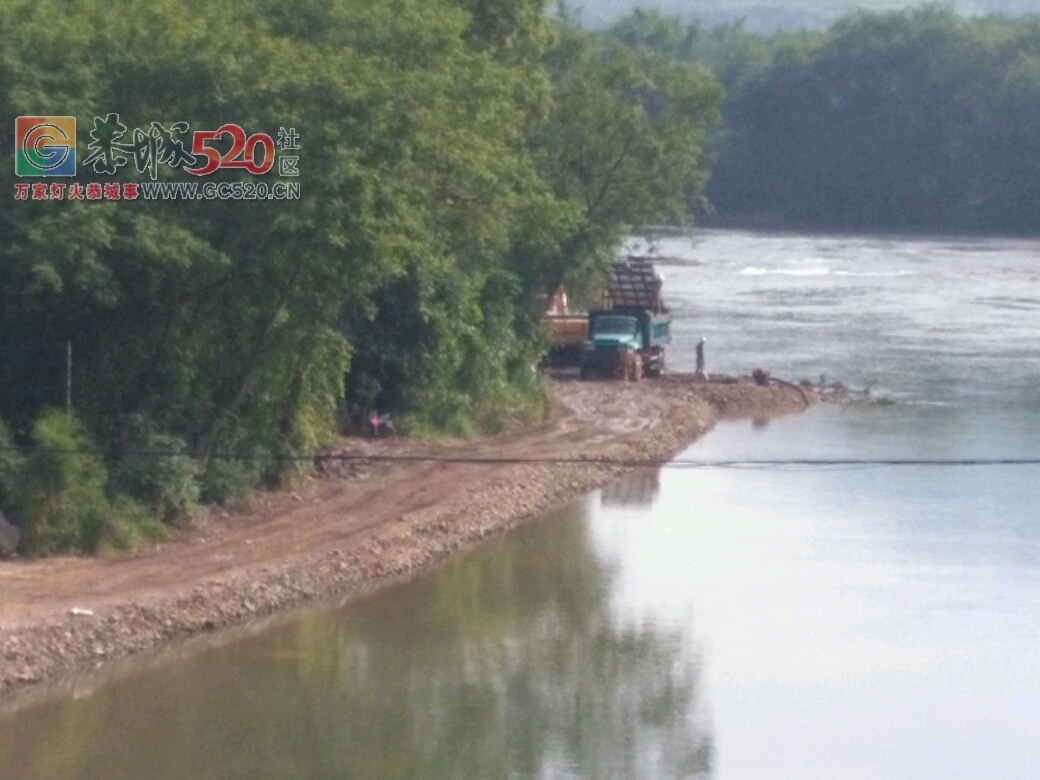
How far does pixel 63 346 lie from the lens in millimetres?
23469

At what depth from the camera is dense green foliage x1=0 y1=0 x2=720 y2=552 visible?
21859 mm

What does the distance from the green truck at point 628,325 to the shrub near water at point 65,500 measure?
61.5 feet

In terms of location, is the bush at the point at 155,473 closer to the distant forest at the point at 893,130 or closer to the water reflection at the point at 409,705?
the water reflection at the point at 409,705

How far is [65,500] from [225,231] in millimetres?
3696

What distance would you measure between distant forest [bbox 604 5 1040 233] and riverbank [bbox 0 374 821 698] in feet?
195

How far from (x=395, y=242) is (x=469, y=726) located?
700 centimetres

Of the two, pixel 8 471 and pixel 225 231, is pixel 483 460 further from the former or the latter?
pixel 8 471

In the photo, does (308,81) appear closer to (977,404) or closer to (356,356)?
(356,356)

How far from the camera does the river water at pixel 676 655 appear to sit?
1711 cm

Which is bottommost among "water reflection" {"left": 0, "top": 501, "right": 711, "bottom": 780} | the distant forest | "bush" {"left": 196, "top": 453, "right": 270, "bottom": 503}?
"water reflection" {"left": 0, "top": 501, "right": 711, "bottom": 780}

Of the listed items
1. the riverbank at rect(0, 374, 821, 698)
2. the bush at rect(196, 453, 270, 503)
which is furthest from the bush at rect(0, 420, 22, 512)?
the bush at rect(196, 453, 270, 503)

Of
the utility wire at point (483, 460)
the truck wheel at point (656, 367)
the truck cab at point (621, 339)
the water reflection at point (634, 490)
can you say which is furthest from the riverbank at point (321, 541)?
the truck wheel at point (656, 367)

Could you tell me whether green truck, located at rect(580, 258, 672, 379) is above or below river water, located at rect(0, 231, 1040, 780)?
above
